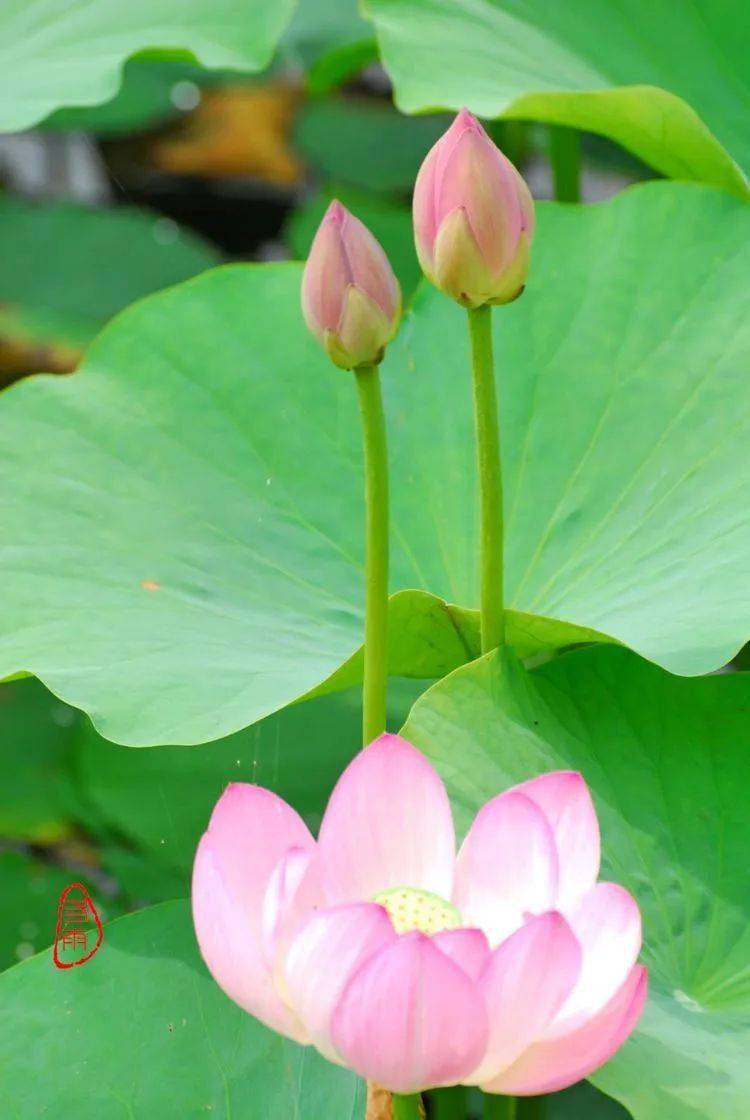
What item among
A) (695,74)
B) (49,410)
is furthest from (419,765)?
(695,74)

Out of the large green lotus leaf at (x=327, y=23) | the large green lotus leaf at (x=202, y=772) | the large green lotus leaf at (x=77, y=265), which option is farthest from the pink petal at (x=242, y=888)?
the large green lotus leaf at (x=77, y=265)

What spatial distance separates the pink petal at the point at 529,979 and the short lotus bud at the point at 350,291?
329mm

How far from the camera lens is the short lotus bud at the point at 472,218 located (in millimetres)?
741

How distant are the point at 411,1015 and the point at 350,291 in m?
0.37

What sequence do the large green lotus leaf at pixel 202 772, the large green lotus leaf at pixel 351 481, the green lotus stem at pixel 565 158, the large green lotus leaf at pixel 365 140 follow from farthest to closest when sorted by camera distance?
the large green lotus leaf at pixel 365 140, the green lotus stem at pixel 565 158, the large green lotus leaf at pixel 202 772, the large green lotus leaf at pixel 351 481

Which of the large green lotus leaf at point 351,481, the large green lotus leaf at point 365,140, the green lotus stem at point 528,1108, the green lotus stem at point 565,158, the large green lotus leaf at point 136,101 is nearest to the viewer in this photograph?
the large green lotus leaf at point 351,481

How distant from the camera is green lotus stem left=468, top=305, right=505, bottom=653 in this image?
79 centimetres

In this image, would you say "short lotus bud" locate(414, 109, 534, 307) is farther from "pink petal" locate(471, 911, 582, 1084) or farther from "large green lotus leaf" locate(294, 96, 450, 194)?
"large green lotus leaf" locate(294, 96, 450, 194)

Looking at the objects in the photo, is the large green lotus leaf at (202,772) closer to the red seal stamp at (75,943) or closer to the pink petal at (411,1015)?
the red seal stamp at (75,943)

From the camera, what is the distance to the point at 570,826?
2.16 ft

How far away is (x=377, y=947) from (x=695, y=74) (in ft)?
3.46

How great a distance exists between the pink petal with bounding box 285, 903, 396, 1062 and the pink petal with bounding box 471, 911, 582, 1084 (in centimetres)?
5

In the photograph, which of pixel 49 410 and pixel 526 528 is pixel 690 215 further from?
pixel 49 410

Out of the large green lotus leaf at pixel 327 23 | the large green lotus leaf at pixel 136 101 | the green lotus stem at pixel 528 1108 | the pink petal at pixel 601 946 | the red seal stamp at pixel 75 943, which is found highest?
the large green lotus leaf at pixel 327 23
